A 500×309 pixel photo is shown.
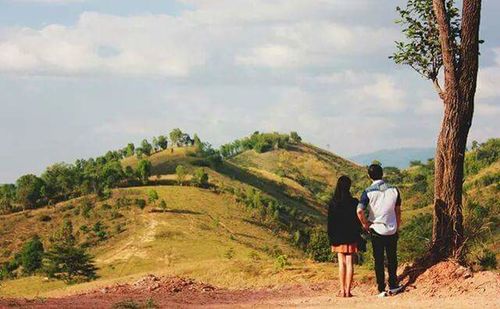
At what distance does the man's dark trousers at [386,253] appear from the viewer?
12.6 m

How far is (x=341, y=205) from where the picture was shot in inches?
500

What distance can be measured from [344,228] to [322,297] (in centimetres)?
167

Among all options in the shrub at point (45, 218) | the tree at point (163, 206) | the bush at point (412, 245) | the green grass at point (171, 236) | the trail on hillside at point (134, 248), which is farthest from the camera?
the shrub at point (45, 218)

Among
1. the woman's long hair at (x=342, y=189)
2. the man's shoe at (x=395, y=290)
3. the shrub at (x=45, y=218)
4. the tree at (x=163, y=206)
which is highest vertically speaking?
the woman's long hair at (x=342, y=189)

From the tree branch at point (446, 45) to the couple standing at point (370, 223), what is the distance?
2771mm

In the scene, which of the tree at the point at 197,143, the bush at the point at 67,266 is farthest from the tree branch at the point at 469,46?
the tree at the point at 197,143

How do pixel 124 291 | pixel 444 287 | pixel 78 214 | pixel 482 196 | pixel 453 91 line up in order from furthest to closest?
pixel 482 196, pixel 78 214, pixel 124 291, pixel 453 91, pixel 444 287

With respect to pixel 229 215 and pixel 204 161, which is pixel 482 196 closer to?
pixel 229 215

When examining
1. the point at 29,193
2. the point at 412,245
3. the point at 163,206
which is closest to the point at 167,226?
the point at 163,206

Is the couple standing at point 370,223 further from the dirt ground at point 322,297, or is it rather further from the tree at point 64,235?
the tree at point 64,235

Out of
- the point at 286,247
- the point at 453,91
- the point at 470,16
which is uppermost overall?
the point at 470,16

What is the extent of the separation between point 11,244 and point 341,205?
9719 centimetres

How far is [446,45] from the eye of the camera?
44.6 feet

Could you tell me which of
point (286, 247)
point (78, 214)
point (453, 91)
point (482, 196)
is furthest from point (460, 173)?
point (482, 196)
